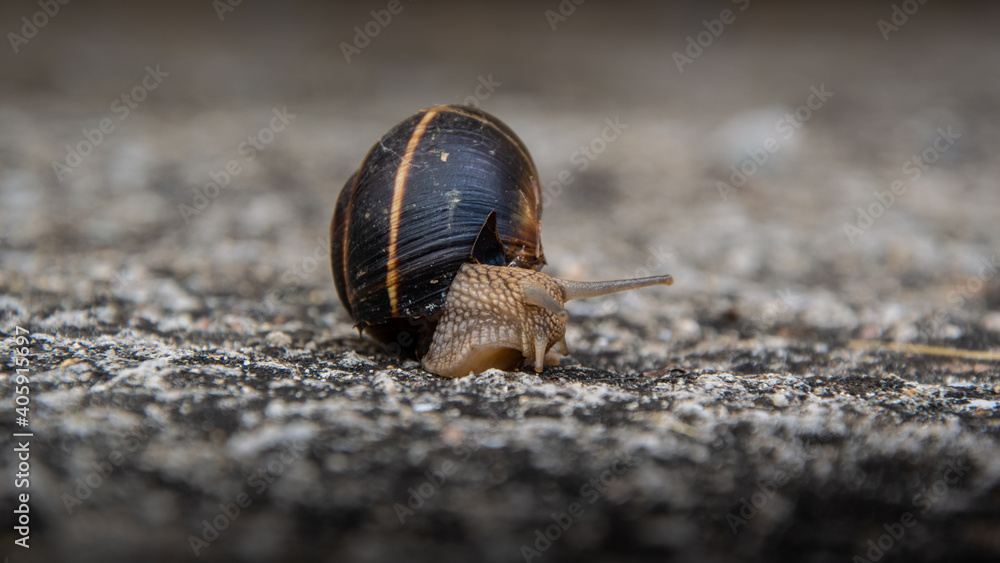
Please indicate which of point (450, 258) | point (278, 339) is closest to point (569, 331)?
point (450, 258)

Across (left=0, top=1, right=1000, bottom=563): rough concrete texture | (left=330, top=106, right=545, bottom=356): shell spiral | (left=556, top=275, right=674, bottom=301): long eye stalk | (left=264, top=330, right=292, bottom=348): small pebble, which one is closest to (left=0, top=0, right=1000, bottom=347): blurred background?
(left=0, top=1, right=1000, bottom=563): rough concrete texture

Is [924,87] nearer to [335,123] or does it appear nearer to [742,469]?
[335,123]

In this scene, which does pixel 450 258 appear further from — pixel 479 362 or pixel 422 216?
pixel 479 362

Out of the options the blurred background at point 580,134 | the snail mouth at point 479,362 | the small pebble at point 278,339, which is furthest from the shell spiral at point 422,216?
the blurred background at point 580,134

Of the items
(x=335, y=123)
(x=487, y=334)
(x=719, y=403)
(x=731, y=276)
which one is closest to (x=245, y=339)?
(x=487, y=334)

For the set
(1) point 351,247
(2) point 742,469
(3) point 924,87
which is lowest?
(2) point 742,469

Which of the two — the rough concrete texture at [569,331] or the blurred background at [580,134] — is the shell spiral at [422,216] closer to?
the rough concrete texture at [569,331]
